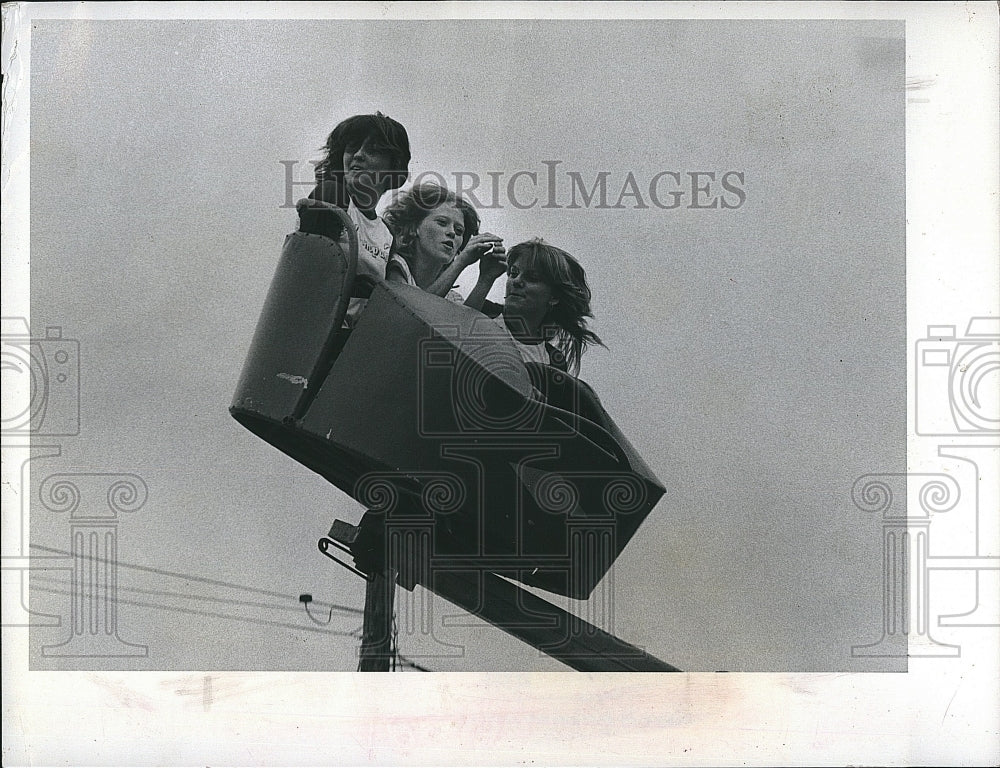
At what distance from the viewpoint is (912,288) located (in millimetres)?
2154

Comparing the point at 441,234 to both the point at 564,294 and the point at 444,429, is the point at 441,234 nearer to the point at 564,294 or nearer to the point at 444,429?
the point at 564,294

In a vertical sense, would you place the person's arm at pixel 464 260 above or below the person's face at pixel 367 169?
below

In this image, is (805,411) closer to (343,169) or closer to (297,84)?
→ (343,169)

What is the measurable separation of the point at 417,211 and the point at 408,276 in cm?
16

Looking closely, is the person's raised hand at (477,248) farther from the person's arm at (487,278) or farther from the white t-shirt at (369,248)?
the white t-shirt at (369,248)

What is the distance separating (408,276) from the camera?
2098 mm

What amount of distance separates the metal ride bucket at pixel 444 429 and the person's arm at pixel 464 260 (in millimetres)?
34

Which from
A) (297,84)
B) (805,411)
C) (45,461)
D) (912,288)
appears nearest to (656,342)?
(805,411)

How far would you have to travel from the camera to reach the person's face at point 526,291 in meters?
2.11

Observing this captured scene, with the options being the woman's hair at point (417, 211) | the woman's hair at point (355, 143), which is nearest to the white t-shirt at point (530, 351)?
the woman's hair at point (417, 211)

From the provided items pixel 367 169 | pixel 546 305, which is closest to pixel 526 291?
pixel 546 305

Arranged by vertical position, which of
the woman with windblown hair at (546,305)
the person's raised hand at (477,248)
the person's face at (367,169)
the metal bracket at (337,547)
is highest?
the person's face at (367,169)

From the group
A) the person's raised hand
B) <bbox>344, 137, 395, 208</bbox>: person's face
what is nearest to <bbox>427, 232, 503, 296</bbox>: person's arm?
the person's raised hand

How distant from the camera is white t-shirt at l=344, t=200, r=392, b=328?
208 centimetres
